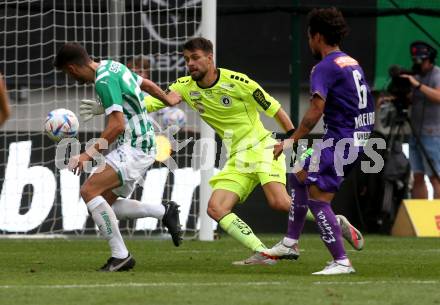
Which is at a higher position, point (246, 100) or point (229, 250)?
point (246, 100)

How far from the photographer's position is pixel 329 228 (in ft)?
A: 30.1

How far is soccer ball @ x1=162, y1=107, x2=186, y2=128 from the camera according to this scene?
15.0 metres

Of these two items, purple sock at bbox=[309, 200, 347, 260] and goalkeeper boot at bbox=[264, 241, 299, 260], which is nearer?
purple sock at bbox=[309, 200, 347, 260]

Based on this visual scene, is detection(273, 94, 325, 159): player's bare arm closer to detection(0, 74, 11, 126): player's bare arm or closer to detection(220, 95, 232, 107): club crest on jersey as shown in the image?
detection(220, 95, 232, 107): club crest on jersey

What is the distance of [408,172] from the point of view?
1557 centimetres

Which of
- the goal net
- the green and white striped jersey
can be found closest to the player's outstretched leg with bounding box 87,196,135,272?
the green and white striped jersey

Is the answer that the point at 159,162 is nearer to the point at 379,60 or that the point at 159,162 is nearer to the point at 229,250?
the point at 229,250

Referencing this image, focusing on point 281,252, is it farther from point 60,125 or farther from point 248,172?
point 60,125

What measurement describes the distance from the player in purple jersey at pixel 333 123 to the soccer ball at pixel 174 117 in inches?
225

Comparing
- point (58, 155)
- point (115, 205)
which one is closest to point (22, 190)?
point (58, 155)

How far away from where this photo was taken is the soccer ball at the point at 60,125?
10.9 meters

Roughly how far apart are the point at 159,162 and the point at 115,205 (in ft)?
15.5

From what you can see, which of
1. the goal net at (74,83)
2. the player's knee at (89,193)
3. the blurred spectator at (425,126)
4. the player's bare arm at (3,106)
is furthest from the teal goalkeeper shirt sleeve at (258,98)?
the blurred spectator at (425,126)

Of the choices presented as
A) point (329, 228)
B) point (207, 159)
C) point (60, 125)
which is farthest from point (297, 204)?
point (207, 159)
